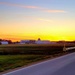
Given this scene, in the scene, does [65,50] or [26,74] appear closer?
[26,74]

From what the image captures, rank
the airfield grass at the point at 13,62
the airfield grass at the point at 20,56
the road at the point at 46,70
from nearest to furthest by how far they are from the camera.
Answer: the road at the point at 46,70, the airfield grass at the point at 13,62, the airfield grass at the point at 20,56

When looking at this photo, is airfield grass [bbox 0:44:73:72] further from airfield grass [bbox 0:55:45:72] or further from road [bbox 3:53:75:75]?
road [bbox 3:53:75:75]

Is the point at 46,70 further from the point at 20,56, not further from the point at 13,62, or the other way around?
the point at 20,56

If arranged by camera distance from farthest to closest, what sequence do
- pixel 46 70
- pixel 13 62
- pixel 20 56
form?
1. pixel 20 56
2. pixel 13 62
3. pixel 46 70

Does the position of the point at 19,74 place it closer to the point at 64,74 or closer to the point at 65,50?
the point at 64,74

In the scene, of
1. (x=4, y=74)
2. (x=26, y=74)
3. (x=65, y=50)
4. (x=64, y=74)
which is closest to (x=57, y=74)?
(x=64, y=74)

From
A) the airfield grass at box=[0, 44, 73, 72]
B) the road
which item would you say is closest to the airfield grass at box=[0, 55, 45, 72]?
the airfield grass at box=[0, 44, 73, 72]

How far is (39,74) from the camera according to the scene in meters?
13.8

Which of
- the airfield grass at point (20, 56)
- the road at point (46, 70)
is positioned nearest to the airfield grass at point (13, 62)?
the airfield grass at point (20, 56)

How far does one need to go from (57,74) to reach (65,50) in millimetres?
30985

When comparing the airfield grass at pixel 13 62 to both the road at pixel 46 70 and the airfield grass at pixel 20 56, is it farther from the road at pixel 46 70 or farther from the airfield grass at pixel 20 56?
the road at pixel 46 70

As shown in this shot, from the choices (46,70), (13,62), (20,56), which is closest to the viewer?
(46,70)

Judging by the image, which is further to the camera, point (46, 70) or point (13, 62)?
point (13, 62)

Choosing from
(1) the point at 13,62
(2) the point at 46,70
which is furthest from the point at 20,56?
(2) the point at 46,70
